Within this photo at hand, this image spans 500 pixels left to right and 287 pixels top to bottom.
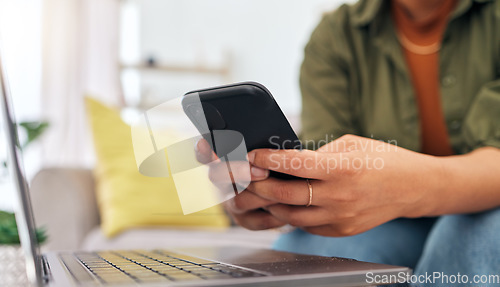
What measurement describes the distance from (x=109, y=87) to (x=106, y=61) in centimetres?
15

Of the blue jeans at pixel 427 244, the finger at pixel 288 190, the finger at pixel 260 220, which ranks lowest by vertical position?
the blue jeans at pixel 427 244

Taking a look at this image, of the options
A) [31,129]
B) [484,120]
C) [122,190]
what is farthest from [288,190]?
[31,129]

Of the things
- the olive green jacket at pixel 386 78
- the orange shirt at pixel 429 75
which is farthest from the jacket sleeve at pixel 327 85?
the orange shirt at pixel 429 75

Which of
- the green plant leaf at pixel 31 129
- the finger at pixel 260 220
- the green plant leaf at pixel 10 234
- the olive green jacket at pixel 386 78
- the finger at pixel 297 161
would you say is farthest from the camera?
the green plant leaf at pixel 31 129

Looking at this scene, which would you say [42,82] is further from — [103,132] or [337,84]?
[337,84]

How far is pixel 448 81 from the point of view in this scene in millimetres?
805

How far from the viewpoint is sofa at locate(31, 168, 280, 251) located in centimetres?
137

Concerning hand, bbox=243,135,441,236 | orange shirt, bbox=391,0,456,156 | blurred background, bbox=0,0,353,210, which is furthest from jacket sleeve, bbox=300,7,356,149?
blurred background, bbox=0,0,353,210

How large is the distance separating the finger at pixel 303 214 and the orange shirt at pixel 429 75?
393mm

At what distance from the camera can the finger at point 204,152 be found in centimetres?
49

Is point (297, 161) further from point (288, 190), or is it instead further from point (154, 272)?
point (154, 272)

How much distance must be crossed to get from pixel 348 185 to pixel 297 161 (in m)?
0.08

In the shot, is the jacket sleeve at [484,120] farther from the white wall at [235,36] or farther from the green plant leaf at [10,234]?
the white wall at [235,36]

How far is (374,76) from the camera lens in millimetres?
881
